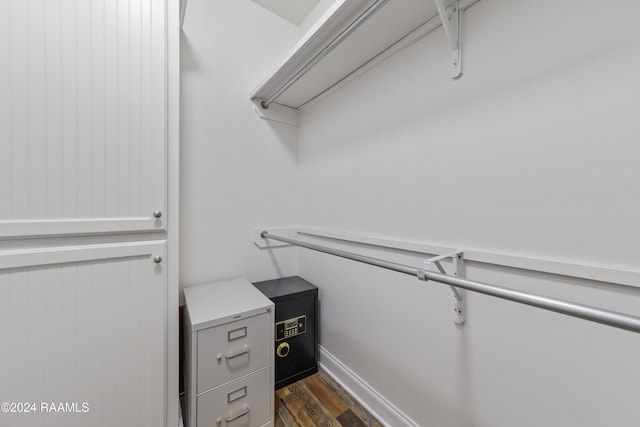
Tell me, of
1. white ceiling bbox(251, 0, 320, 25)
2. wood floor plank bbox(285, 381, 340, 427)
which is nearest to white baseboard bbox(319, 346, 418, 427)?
wood floor plank bbox(285, 381, 340, 427)

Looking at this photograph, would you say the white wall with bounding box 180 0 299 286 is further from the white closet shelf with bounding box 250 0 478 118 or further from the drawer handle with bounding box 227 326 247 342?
the drawer handle with bounding box 227 326 247 342

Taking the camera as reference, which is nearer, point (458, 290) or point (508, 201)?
point (508, 201)

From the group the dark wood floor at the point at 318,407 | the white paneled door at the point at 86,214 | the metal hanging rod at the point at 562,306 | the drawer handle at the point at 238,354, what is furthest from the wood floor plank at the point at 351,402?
the metal hanging rod at the point at 562,306

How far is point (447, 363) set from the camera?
3.36 feet

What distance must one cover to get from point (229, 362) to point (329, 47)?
1567mm

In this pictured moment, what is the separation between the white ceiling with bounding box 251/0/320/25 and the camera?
168 centimetres

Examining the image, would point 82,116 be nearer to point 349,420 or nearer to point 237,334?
point 237,334

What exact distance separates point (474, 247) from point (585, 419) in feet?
1.80

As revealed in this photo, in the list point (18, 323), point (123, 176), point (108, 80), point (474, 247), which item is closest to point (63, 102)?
point (108, 80)

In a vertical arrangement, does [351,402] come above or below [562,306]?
below

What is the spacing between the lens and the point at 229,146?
1.63 meters

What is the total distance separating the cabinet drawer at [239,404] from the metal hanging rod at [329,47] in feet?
5.28

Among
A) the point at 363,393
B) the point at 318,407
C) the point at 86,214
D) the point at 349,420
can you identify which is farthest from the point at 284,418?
the point at 86,214

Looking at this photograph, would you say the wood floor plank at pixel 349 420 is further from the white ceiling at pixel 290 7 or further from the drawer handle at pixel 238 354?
the white ceiling at pixel 290 7
